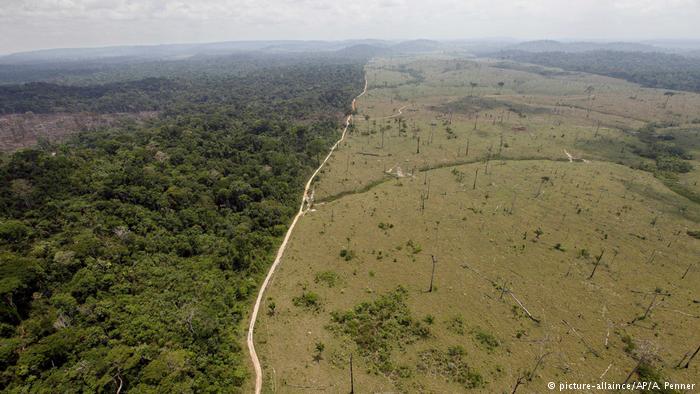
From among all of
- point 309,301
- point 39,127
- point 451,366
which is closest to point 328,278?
point 309,301

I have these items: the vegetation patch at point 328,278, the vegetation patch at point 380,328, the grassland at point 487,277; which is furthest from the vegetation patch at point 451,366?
the vegetation patch at point 328,278

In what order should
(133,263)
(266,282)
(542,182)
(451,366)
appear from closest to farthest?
(451,366), (133,263), (266,282), (542,182)

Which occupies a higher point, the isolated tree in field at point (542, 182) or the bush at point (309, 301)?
the isolated tree in field at point (542, 182)

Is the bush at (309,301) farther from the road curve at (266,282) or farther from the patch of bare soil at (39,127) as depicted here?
the patch of bare soil at (39,127)

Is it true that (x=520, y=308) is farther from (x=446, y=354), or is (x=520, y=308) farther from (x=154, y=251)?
(x=154, y=251)

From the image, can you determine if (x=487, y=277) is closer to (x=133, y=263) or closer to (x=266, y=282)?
(x=266, y=282)

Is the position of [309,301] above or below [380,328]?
above

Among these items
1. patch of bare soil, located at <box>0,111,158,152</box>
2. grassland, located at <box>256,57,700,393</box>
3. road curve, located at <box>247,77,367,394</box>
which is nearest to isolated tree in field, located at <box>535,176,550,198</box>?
grassland, located at <box>256,57,700,393</box>
